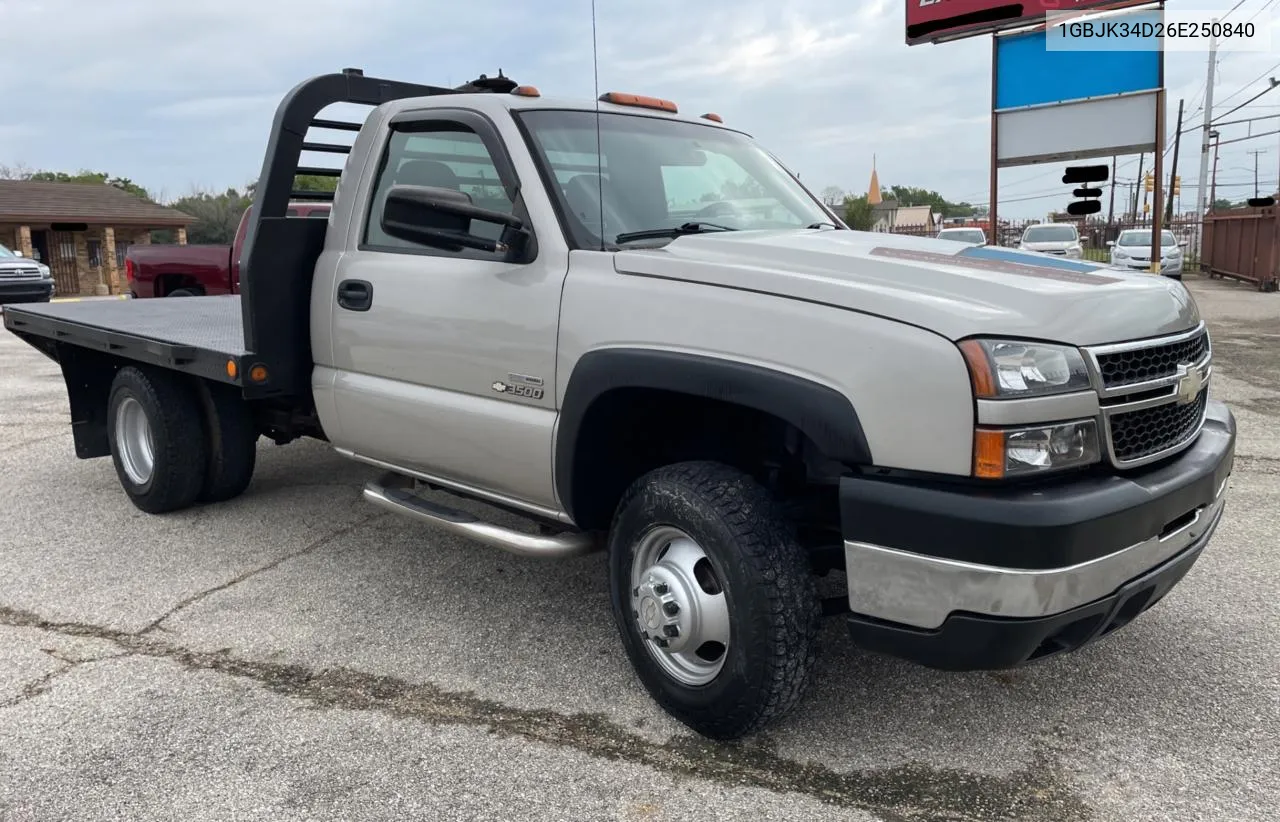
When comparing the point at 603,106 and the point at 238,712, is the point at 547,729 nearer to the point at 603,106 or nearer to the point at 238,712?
the point at 238,712

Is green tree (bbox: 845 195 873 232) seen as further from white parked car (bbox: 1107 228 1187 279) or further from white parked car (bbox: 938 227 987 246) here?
white parked car (bbox: 1107 228 1187 279)

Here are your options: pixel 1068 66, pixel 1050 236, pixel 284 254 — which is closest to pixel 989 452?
pixel 284 254

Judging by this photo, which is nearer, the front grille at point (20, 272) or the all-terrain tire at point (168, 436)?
the all-terrain tire at point (168, 436)

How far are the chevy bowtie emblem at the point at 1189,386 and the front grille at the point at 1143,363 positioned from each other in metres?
0.04

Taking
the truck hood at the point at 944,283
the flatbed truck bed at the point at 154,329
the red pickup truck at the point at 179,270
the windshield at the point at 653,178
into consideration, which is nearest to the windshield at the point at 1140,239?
the red pickup truck at the point at 179,270

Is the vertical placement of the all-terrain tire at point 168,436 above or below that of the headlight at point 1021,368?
below

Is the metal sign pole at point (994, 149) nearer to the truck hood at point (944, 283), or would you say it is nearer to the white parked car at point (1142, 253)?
the truck hood at point (944, 283)

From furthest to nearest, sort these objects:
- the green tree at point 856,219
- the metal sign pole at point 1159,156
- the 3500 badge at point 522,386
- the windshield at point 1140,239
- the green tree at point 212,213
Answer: the green tree at point 212,213 < the windshield at point 1140,239 < the metal sign pole at point 1159,156 < the green tree at point 856,219 < the 3500 badge at point 522,386

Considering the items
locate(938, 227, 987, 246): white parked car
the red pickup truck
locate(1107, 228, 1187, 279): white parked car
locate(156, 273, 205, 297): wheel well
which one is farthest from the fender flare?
locate(1107, 228, 1187, 279): white parked car

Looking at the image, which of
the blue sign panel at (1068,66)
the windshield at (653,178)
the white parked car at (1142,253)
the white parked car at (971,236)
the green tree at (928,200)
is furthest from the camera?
the green tree at (928,200)

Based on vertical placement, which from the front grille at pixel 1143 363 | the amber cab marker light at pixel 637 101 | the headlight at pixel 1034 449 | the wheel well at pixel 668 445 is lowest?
the wheel well at pixel 668 445

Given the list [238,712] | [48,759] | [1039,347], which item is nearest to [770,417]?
[1039,347]

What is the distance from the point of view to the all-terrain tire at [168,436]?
524 centimetres

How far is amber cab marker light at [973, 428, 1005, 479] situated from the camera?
7.91 feet
